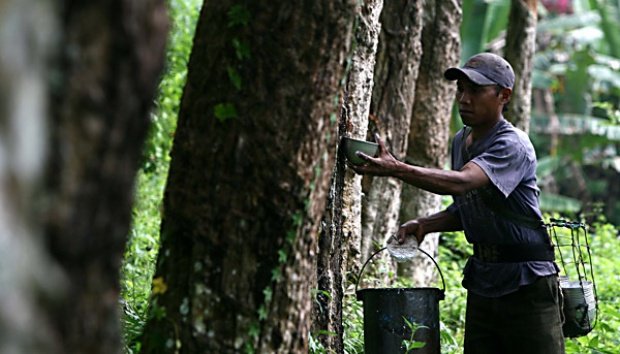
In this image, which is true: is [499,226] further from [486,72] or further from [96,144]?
[96,144]

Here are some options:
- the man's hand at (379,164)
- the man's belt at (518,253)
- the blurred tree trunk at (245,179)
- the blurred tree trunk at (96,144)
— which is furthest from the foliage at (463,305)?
the blurred tree trunk at (96,144)

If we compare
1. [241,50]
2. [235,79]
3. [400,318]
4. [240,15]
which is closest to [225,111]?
[235,79]

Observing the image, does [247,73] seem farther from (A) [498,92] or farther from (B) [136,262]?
(B) [136,262]

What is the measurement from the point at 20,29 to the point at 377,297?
155 inches

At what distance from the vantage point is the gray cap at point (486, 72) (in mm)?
6090

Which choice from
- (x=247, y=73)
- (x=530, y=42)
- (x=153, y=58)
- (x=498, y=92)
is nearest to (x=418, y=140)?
(x=530, y=42)

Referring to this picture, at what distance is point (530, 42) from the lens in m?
13.9

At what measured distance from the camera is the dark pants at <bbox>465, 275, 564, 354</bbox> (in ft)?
19.4

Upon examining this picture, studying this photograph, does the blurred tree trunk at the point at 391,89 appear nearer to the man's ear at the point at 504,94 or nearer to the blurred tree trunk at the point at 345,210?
the blurred tree trunk at the point at 345,210

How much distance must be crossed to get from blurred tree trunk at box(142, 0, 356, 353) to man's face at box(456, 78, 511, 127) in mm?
2177

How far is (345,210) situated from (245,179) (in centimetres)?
335

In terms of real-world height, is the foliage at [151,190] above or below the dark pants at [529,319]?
above

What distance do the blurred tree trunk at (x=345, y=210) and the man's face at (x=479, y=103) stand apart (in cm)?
70

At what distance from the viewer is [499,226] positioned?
596 centimetres
